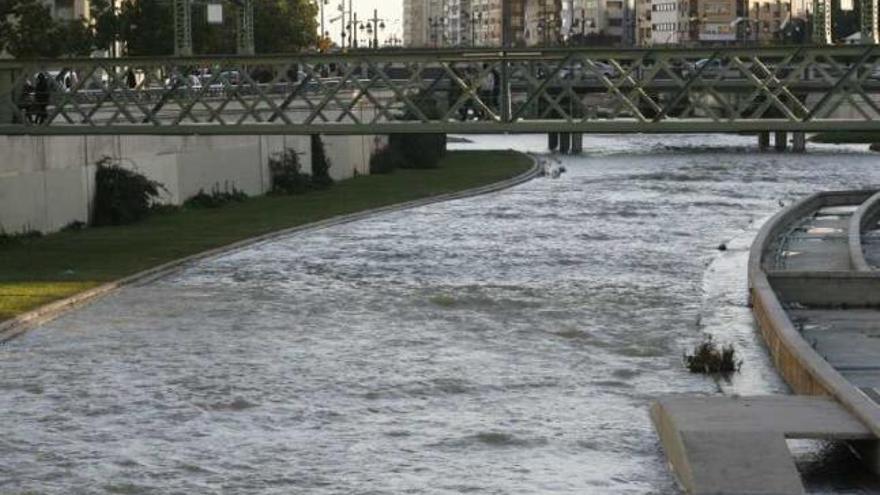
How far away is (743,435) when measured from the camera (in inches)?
880

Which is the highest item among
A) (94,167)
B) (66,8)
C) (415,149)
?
(66,8)

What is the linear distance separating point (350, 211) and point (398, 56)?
889 inches

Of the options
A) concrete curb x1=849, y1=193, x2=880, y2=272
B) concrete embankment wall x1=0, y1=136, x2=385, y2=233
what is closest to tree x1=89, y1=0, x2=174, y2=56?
concrete embankment wall x1=0, y1=136, x2=385, y2=233

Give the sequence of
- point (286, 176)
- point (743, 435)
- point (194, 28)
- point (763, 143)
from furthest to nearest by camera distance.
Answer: point (763, 143), point (194, 28), point (286, 176), point (743, 435)

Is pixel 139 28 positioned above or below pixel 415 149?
above

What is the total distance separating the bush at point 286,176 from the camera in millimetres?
78500

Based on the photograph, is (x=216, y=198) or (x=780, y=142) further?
(x=780, y=142)

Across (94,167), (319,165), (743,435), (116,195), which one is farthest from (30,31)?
(743,435)

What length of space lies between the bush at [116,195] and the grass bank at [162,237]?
2.22ft

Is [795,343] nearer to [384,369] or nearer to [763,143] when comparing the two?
[384,369]

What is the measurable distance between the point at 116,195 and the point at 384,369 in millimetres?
29965

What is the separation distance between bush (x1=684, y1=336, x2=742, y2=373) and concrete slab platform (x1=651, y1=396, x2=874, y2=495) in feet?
18.8

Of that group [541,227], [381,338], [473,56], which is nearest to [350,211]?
[541,227]

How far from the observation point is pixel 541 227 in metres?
62.9
